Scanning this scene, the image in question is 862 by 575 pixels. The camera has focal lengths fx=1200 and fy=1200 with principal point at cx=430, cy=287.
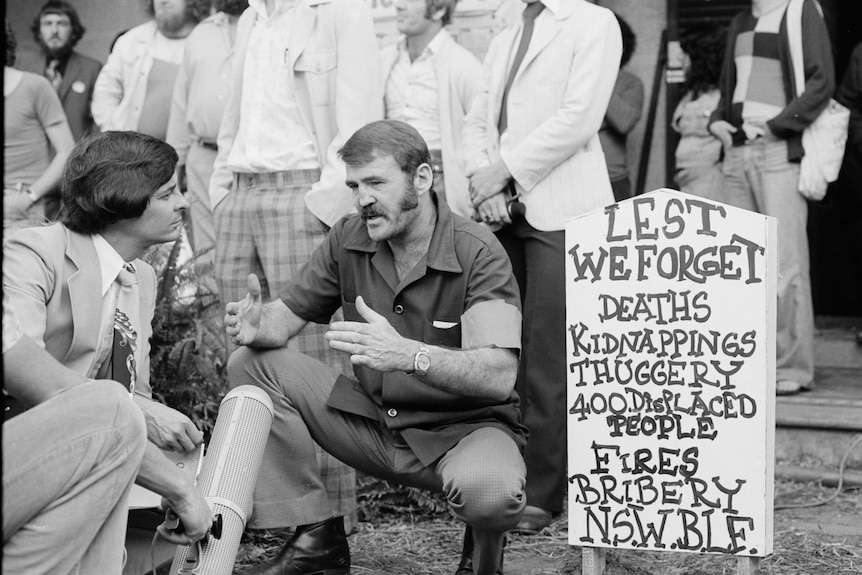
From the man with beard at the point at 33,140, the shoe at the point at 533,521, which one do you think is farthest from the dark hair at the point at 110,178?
the man with beard at the point at 33,140

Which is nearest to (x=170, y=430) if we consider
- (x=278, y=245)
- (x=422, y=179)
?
(x=422, y=179)

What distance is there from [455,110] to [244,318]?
177 cm

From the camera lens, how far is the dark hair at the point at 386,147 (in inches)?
148

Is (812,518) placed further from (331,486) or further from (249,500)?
(249,500)

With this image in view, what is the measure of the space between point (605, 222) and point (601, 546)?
101 cm

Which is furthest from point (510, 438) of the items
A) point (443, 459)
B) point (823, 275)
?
point (823, 275)

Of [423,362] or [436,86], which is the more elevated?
[436,86]

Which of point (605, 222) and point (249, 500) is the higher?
point (605, 222)

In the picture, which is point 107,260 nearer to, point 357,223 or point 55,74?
point 357,223

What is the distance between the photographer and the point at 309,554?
3793 mm

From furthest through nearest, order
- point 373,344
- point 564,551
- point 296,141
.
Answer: point 296,141
point 564,551
point 373,344

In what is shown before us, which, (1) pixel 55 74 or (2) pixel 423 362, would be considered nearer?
(2) pixel 423 362

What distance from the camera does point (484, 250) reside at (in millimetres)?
3766

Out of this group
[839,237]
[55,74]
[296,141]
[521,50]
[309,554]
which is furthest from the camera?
[839,237]
